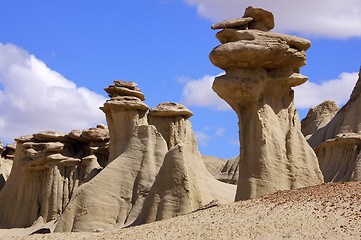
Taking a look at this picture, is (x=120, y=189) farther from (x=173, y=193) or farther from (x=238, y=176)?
(x=173, y=193)

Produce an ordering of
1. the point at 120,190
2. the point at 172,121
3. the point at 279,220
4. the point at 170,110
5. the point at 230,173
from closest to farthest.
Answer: the point at 279,220 → the point at 120,190 → the point at 170,110 → the point at 172,121 → the point at 230,173

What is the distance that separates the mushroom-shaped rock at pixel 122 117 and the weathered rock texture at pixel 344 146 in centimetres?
927

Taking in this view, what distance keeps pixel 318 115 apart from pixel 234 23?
28.3 metres

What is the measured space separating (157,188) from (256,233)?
6.11 metres

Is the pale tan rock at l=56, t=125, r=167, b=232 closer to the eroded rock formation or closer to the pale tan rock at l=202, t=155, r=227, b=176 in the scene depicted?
the eroded rock formation

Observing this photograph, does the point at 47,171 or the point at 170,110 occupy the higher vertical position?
the point at 170,110

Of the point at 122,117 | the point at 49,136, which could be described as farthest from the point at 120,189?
the point at 49,136

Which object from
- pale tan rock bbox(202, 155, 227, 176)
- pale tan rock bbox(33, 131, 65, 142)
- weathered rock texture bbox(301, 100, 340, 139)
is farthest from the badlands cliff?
pale tan rock bbox(202, 155, 227, 176)

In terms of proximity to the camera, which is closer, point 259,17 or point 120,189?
point 259,17

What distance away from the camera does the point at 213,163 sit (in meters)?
54.5

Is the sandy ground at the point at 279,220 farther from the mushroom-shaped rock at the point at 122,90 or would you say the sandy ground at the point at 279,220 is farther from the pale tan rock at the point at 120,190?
the mushroom-shaped rock at the point at 122,90

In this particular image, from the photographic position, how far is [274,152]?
19500 mm

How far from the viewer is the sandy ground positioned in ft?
47.8

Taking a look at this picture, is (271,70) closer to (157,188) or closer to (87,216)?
(157,188)
